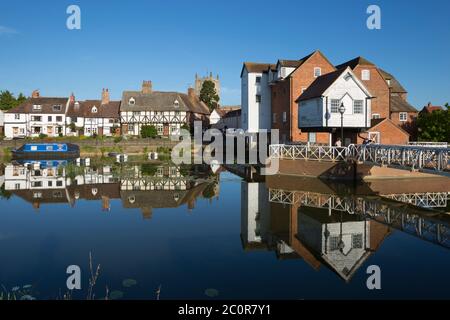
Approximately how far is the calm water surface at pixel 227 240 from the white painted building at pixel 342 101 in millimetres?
6542

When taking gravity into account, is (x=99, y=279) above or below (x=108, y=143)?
below

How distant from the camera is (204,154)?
55.8 m

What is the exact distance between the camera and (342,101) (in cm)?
3250

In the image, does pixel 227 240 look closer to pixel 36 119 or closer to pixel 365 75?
pixel 365 75

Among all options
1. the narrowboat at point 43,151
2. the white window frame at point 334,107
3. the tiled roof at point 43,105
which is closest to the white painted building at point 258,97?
the white window frame at point 334,107

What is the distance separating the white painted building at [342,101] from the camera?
32469 millimetres

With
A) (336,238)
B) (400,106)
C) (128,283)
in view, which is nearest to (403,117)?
(400,106)

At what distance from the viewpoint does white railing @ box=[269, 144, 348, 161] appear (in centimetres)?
3111

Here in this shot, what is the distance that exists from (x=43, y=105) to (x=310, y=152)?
175 feet

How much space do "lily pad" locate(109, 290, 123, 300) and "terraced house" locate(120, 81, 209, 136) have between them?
55896mm

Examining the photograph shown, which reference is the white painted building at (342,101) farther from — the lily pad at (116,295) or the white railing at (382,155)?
the lily pad at (116,295)
